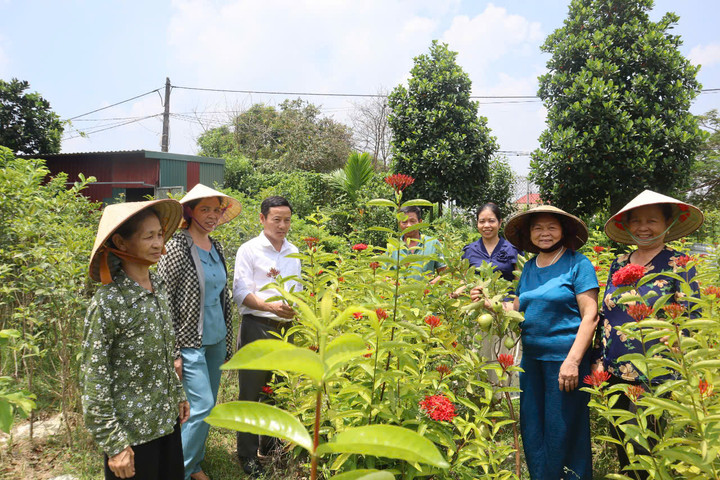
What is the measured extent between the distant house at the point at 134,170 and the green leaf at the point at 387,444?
13.3m

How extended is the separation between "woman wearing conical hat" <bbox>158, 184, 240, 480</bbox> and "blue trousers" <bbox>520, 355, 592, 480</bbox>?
1761 mm

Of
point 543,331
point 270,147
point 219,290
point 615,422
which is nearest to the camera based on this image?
point 615,422

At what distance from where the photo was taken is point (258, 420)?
23.2 inches

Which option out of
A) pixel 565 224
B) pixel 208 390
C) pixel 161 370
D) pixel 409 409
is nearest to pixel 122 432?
pixel 161 370

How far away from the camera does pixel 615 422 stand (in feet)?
4.95

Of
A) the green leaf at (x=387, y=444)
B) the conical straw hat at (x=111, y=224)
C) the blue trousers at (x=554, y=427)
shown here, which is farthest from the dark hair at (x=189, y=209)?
the green leaf at (x=387, y=444)

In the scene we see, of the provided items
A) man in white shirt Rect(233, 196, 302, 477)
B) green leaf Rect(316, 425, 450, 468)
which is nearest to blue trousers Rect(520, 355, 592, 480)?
man in white shirt Rect(233, 196, 302, 477)

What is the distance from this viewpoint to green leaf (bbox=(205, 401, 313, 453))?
0.56m

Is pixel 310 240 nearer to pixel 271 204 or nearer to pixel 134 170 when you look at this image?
pixel 271 204

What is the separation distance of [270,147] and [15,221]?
19106 millimetres

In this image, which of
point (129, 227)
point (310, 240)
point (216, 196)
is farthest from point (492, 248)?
point (129, 227)

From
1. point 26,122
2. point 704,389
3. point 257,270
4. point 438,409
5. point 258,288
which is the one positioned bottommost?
point 438,409

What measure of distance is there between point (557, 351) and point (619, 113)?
5.25m

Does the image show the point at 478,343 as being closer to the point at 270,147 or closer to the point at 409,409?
the point at 409,409
